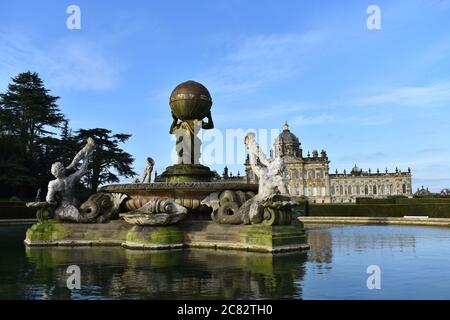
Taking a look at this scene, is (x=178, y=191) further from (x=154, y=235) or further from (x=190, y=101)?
(x=190, y=101)

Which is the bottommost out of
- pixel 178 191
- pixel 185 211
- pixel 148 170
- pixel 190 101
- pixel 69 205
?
pixel 185 211

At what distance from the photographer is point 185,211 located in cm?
1145

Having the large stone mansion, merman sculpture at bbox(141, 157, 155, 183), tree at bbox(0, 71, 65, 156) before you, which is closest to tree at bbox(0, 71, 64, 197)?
tree at bbox(0, 71, 65, 156)

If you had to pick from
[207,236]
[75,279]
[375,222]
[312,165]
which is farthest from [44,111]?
[312,165]

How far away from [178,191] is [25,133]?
1676 inches

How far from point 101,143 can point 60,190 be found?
39.2 meters

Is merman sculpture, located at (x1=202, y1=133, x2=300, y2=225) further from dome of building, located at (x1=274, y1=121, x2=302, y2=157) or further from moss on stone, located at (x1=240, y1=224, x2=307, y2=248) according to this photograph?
dome of building, located at (x1=274, y1=121, x2=302, y2=157)

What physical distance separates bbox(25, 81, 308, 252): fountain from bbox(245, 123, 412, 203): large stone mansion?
95115mm

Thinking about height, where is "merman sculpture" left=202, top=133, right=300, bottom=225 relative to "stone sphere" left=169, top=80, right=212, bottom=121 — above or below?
below

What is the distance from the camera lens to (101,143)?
1999 inches

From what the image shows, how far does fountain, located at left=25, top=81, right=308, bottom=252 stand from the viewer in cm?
1079

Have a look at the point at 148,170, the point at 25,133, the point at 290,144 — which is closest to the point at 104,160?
the point at 25,133

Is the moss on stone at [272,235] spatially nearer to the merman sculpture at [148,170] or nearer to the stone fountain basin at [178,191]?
the stone fountain basin at [178,191]

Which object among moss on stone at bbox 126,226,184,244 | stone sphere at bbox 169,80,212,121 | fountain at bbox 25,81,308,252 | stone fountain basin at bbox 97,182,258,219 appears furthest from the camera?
stone sphere at bbox 169,80,212,121
